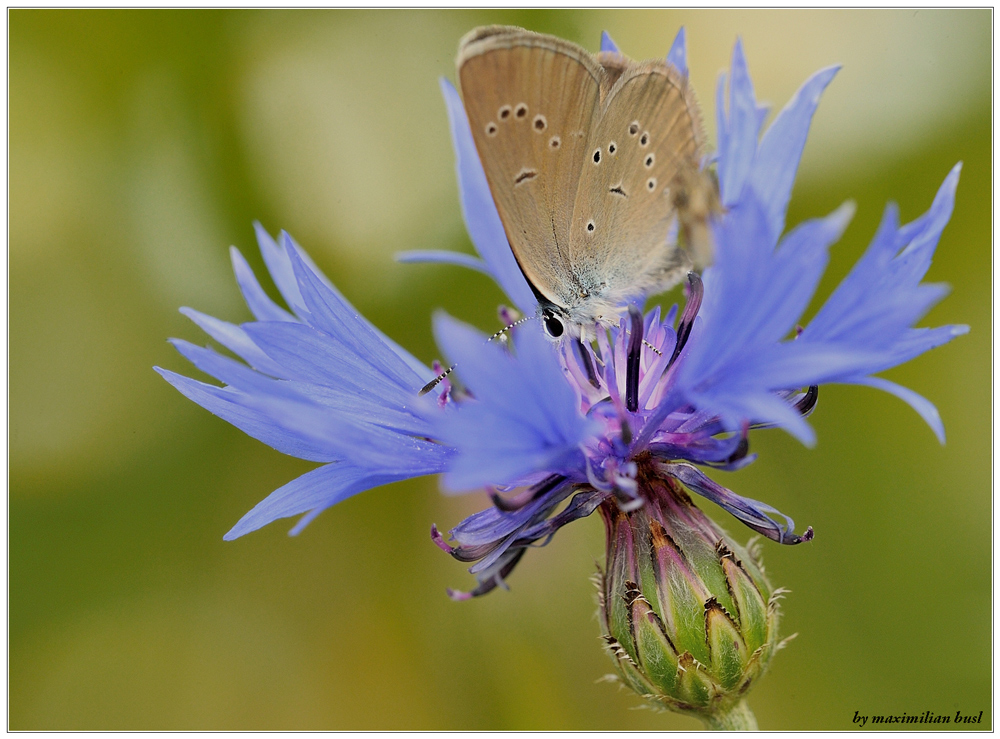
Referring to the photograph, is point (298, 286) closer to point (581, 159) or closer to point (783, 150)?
point (581, 159)

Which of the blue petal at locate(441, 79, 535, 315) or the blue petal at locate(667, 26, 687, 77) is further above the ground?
the blue petal at locate(667, 26, 687, 77)

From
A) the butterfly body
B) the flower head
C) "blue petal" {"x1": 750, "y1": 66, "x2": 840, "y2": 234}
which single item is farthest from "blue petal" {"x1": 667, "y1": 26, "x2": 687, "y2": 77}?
the butterfly body

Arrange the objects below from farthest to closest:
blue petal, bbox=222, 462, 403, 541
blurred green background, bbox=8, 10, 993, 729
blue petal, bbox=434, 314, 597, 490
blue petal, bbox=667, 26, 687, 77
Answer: blurred green background, bbox=8, 10, 993, 729
blue petal, bbox=667, 26, 687, 77
blue petal, bbox=222, 462, 403, 541
blue petal, bbox=434, 314, 597, 490

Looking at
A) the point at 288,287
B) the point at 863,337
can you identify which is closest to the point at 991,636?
the point at 863,337

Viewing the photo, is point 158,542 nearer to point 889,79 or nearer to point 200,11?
point 200,11

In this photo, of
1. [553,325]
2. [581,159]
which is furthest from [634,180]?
[553,325]

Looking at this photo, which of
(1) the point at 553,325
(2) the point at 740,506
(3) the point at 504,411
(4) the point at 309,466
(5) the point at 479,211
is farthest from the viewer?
(4) the point at 309,466

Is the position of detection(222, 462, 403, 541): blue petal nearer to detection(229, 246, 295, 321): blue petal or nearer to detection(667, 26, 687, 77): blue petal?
detection(229, 246, 295, 321): blue petal
